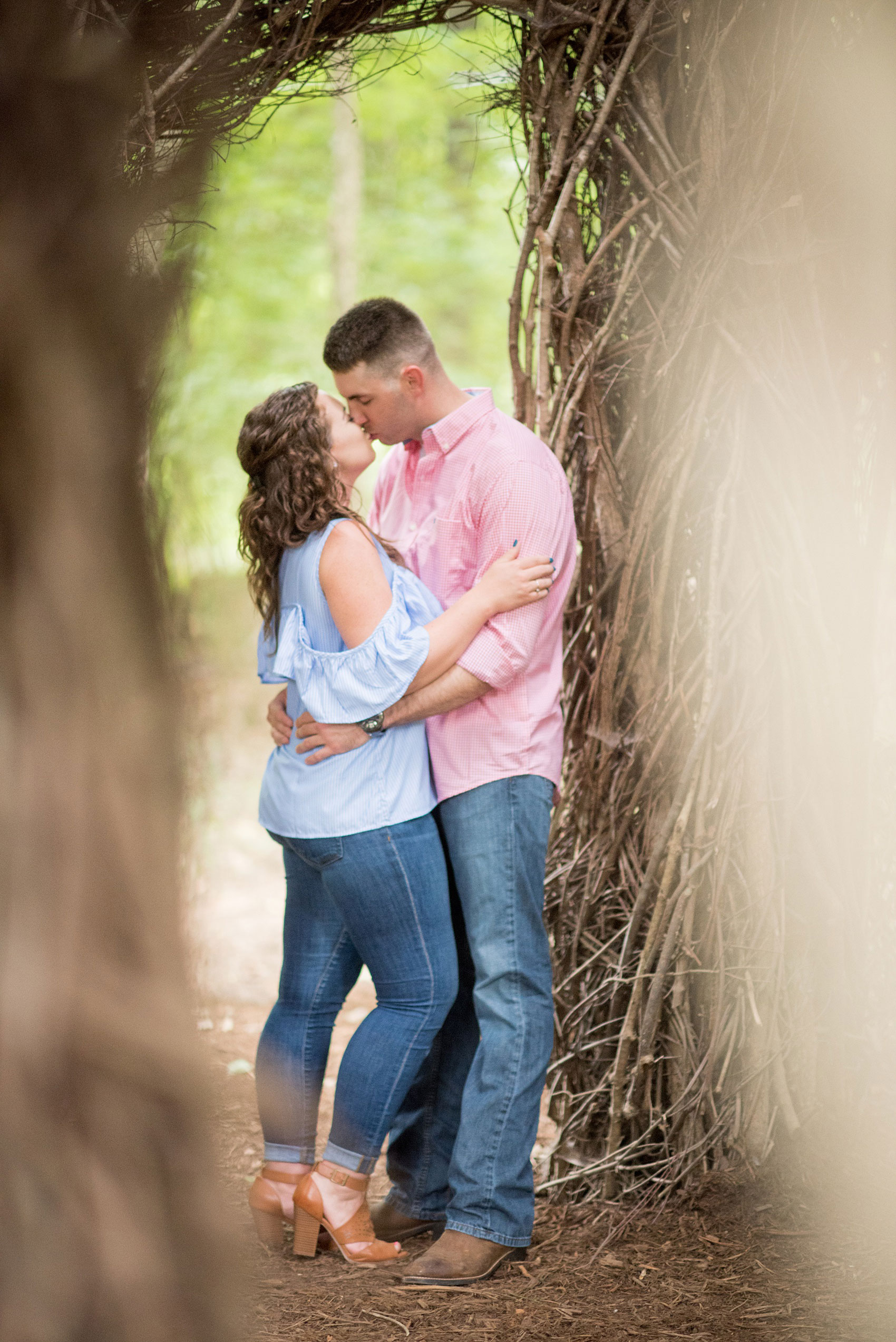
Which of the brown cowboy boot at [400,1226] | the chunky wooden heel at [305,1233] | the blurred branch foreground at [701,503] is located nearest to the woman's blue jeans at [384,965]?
the chunky wooden heel at [305,1233]

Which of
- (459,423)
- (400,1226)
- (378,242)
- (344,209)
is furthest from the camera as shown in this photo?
(378,242)

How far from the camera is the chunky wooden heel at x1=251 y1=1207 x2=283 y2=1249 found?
2.67 metres

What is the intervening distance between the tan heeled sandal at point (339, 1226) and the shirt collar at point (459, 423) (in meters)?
1.60

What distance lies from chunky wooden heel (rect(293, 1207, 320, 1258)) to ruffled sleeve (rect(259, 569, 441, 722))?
1085mm

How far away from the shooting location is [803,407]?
8.56 ft

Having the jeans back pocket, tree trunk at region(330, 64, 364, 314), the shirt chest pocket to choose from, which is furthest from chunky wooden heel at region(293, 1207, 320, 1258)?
tree trunk at region(330, 64, 364, 314)

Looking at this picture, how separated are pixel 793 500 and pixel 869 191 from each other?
665 millimetres

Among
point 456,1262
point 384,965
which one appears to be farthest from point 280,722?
point 456,1262

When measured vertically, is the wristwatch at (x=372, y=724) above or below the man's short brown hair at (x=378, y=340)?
below

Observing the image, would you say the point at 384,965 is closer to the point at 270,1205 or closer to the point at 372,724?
the point at 372,724

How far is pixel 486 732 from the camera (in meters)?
2.54

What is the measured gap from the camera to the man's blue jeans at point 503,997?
8.17 feet

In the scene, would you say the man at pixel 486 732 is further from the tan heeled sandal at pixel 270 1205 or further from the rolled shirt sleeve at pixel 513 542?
the tan heeled sandal at pixel 270 1205

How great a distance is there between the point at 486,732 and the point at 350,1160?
96 cm
